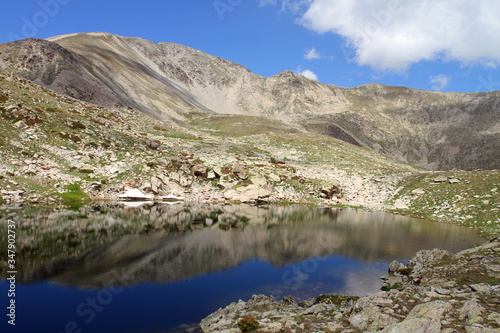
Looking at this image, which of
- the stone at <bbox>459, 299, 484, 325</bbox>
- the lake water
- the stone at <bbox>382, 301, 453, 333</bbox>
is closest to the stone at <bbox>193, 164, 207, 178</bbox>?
the lake water

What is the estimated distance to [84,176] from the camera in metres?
59.7

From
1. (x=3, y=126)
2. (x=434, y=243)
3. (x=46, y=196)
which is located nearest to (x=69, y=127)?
(x=3, y=126)

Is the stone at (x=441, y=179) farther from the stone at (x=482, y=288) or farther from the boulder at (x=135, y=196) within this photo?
the boulder at (x=135, y=196)

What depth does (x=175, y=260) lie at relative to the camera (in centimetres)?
2917

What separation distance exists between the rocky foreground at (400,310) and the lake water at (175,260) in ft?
8.07

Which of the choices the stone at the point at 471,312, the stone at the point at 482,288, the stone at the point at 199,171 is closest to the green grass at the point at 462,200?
the stone at the point at 482,288

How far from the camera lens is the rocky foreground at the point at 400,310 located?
1427 cm

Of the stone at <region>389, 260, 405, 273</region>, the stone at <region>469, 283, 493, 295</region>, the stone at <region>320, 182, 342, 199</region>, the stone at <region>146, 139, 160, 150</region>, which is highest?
the stone at <region>146, 139, 160, 150</region>

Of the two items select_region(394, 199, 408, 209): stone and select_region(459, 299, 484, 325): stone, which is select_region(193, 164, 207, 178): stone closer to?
select_region(394, 199, 408, 209): stone

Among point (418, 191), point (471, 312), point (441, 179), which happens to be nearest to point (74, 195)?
point (471, 312)

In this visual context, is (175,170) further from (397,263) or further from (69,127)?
(397,263)

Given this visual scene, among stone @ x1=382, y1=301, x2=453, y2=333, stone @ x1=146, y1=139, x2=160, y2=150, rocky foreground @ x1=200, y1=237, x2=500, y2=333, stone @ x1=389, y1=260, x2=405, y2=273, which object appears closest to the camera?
stone @ x1=382, y1=301, x2=453, y2=333

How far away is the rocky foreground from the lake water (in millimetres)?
2460

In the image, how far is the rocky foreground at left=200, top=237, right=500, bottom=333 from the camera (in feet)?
46.8
